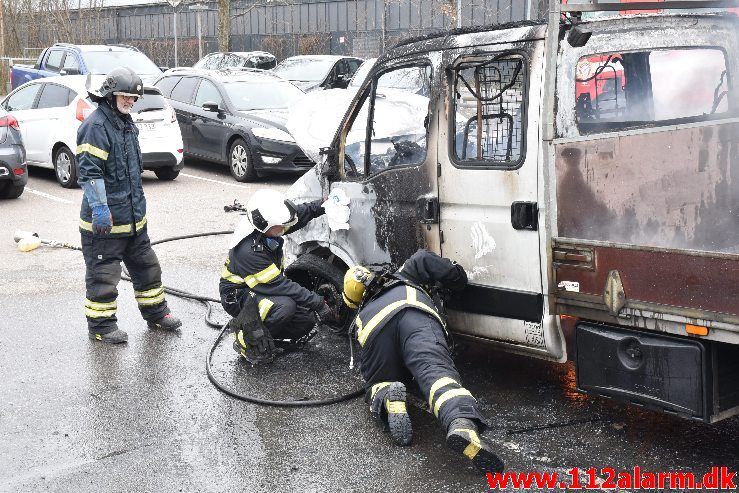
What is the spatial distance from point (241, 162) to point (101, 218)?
24.4ft

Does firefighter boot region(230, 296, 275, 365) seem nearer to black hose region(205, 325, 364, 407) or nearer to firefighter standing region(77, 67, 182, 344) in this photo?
black hose region(205, 325, 364, 407)

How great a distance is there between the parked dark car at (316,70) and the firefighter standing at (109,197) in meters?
12.3

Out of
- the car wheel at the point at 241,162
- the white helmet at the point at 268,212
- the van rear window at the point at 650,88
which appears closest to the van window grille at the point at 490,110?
the van rear window at the point at 650,88

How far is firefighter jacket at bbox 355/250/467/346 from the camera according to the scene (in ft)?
17.2

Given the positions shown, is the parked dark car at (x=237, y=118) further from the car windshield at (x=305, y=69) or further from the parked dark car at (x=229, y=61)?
the parked dark car at (x=229, y=61)

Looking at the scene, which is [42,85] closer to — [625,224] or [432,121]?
[432,121]

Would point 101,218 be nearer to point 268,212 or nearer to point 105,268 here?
point 105,268

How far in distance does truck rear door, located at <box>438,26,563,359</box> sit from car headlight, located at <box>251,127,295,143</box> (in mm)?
8310

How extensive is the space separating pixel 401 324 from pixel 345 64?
50.9 ft

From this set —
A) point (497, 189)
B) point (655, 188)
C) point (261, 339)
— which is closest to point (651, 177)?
point (655, 188)

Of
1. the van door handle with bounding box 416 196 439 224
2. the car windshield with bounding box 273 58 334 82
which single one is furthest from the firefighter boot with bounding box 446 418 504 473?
the car windshield with bounding box 273 58 334 82

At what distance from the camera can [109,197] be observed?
22.3 ft

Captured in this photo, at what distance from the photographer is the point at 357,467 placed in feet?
15.6

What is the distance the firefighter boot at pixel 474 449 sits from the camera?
14.6 feet
